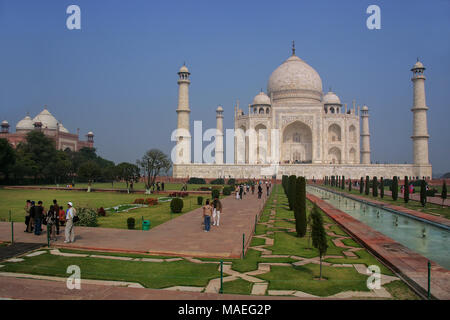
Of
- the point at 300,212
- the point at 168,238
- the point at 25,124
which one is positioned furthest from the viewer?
the point at 25,124

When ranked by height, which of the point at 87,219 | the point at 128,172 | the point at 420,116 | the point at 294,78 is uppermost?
the point at 294,78

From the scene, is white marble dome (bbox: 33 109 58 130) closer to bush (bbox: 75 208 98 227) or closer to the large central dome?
the large central dome

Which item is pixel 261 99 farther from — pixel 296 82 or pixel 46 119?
pixel 46 119

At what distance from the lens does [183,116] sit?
129ft

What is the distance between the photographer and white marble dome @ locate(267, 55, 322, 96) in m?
45.3

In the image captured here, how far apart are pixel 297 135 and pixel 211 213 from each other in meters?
38.0

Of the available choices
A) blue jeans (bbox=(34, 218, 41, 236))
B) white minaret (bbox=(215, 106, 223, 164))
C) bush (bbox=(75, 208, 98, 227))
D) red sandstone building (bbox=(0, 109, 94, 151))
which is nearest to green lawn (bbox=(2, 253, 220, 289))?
blue jeans (bbox=(34, 218, 41, 236))

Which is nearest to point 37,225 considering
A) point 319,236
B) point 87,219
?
point 87,219

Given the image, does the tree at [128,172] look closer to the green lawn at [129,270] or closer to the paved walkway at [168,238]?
the paved walkway at [168,238]

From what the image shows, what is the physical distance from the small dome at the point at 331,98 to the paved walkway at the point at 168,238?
38.8 m

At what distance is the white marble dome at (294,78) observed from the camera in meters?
45.3

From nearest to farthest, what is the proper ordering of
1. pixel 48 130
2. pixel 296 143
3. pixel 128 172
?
pixel 128 172, pixel 296 143, pixel 48 130

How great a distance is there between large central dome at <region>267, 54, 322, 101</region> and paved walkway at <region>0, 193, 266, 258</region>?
122 ft
